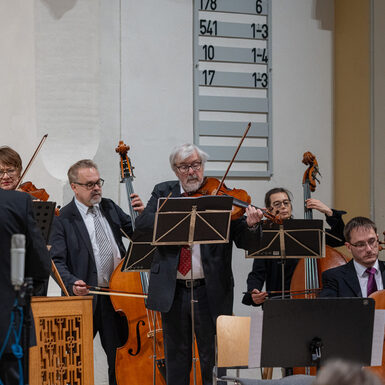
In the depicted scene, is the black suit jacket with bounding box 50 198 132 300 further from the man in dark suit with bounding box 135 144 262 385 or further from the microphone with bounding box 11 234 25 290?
the microphone with bounding box 11 234 25 290

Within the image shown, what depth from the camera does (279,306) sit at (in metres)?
2.72

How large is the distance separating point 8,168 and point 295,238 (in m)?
1.56

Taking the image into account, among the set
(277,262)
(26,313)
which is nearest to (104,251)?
(277,262)

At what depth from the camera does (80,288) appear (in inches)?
152

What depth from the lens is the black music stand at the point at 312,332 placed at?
8.91 ft

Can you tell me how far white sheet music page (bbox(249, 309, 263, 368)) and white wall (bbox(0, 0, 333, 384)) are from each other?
2.59 m

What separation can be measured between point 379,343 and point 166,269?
3.71ft

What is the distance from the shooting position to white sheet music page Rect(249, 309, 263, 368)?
8.88 feet

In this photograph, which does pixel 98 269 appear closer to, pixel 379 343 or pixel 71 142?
pixel 71 142

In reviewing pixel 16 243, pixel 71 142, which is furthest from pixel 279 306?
pixel 71 142

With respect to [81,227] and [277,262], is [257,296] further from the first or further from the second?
[81,227]

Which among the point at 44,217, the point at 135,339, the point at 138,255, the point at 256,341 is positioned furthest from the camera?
the point at 135,339

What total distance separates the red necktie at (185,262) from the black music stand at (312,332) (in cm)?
85

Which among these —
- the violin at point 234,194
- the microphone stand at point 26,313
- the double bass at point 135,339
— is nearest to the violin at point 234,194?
the violin at point 234,194
